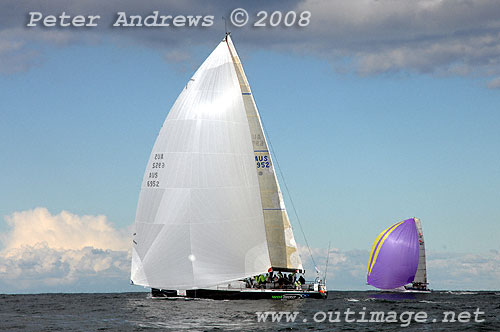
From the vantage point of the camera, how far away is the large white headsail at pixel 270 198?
187 ft

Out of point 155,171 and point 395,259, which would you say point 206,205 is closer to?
point 155,171

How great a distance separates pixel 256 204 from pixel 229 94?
28.3 feet

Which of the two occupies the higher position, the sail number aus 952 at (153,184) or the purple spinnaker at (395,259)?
the sail number aus 952 at (153,184)

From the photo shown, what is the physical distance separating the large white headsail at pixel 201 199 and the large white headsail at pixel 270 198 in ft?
7.40

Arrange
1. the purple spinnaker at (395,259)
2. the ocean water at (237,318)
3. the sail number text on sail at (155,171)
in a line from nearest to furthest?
the ocean water at (237,318), the sail number text on sail at (155,171), the purple spinnaker at (395,259)

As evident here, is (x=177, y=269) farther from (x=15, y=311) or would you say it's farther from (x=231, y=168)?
(x=15, y=311)

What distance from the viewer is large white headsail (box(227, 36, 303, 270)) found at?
57.0 m

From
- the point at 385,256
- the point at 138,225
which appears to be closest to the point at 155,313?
the point at 138,225

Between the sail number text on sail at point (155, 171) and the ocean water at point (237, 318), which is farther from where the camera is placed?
the sail number text on sail at point (155, 171)

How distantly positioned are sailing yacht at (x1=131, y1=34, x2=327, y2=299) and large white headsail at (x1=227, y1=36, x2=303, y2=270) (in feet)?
4.78

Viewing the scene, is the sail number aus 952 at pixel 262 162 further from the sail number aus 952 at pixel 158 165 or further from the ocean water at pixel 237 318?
the ocean water at pixel 237 318

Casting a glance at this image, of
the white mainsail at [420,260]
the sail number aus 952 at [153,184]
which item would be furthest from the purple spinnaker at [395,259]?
the sail number aus 952 at [153,184]

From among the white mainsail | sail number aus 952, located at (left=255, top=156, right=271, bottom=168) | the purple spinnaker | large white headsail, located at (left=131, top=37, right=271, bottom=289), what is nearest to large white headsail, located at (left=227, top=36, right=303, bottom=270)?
sail number aus 952, located at (left=255, top=156, right=271, bottom=168)

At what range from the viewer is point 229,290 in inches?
2088
